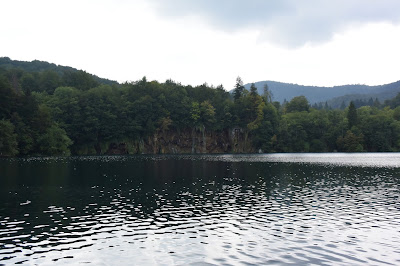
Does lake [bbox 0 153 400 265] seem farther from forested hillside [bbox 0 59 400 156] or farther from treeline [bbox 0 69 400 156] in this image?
forested hillside [bbox 0 59 400 156]

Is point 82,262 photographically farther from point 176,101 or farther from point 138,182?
point 176,101

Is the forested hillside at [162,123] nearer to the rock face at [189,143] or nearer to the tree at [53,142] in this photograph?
the rock face at [189,143]

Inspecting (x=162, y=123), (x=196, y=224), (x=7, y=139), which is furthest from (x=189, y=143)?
(x=196, y=224)

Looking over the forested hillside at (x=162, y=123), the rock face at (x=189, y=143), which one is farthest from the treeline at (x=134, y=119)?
the rock face at (x=189, y=143)

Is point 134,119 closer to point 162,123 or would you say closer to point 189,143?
point 162,123

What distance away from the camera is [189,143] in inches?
7367

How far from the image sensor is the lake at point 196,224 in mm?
19812

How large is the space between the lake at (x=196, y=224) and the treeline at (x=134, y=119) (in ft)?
275

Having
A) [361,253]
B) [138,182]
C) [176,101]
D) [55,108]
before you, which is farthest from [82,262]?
[176,101]

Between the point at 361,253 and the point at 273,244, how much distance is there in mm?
5469

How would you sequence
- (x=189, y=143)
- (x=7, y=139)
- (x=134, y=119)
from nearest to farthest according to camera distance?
(x=7, y=139)
(x=134, y=119)
(x=189, y=143)

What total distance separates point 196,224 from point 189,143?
159630 millimetres

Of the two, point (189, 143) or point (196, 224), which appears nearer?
point (196, 224)

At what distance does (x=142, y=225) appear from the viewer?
2703cm
